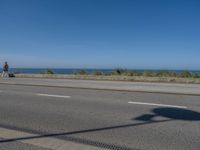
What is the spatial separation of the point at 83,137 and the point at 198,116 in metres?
3.64

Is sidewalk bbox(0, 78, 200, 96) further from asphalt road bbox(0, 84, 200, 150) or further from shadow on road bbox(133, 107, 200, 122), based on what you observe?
shadow on road bbox(133, 107, 200, 122)

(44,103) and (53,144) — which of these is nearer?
(53,144)

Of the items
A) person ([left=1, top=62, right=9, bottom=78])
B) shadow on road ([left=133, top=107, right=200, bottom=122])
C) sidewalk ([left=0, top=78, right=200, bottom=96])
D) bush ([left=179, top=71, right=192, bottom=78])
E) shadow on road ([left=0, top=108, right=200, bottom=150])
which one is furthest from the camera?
person ([left=1, top=62, right=9, bottom=78])

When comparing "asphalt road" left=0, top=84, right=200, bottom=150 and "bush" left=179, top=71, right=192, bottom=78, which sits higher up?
"bush" left=179, top=71, right=192, bottom=78

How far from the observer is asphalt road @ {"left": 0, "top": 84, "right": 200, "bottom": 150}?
430cm

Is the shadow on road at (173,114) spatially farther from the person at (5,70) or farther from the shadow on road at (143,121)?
the person at (5,70)

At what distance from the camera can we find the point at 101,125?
18.0 ft

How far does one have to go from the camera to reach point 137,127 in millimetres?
5305

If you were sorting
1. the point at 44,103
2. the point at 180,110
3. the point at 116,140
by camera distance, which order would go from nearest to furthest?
1. the point at 116,140
2. the point at 180,110
3. the point at 44,103

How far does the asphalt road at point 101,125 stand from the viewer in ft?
14.1

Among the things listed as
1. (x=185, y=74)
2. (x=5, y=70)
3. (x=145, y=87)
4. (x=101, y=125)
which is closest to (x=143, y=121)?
(x=101, y=125)

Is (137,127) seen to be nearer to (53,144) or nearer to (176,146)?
(176,146)

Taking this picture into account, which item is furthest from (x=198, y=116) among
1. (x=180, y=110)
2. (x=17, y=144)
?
(x=17, y=144)

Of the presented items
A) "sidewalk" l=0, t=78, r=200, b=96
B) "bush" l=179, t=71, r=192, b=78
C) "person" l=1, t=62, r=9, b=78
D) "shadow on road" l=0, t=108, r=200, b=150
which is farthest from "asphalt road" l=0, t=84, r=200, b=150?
"person" l=1, t=62, r=9, b=78
